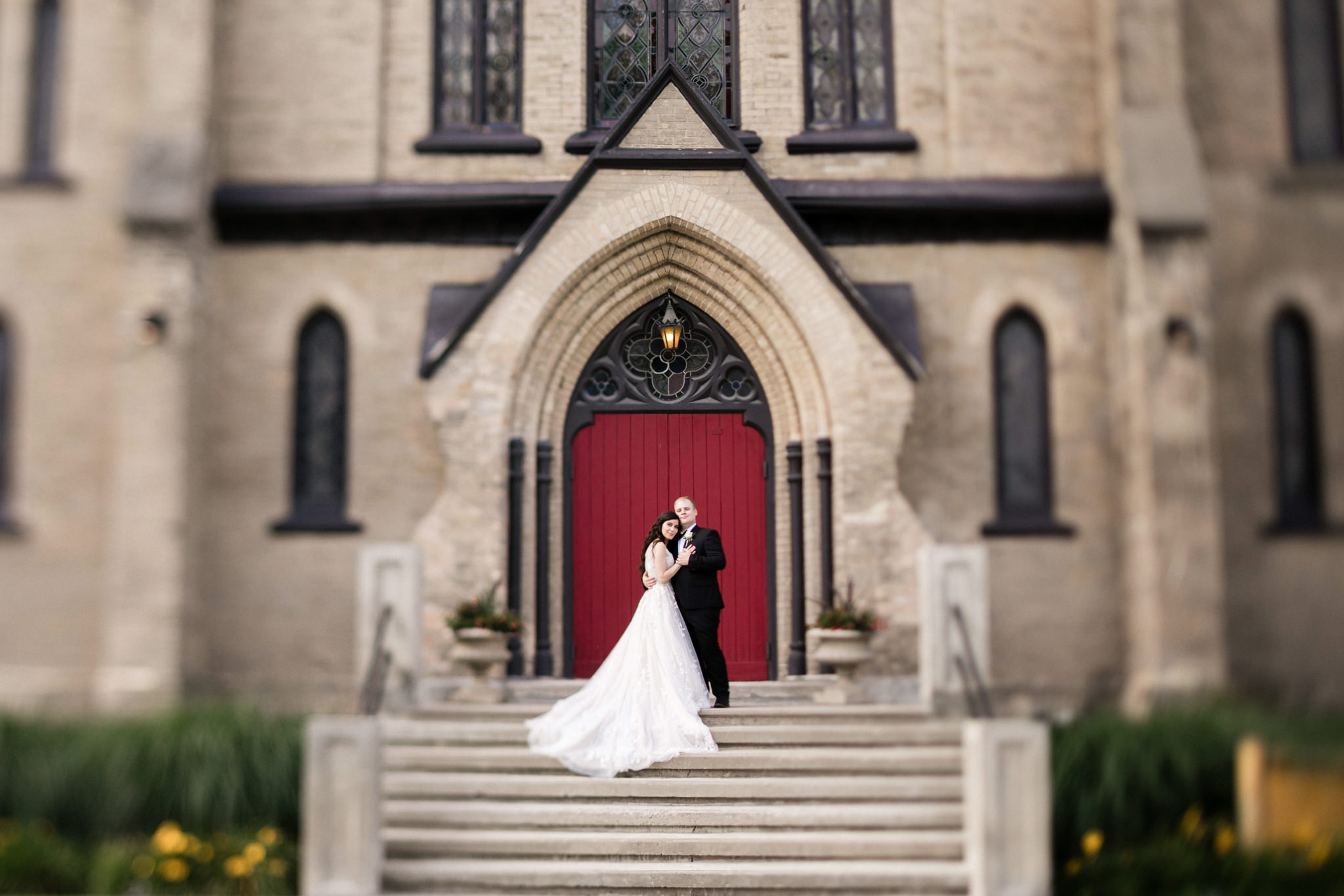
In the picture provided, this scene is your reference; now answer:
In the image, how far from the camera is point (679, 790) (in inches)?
317

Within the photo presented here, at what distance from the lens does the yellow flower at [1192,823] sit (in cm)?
709

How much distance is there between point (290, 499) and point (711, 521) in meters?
4.51

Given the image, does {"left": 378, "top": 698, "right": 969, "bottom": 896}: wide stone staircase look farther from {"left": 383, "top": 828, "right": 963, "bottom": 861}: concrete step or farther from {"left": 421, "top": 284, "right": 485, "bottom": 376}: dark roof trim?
{"left": 421, "top": 284, "right": 485, "bottom": 376}: dark roof trim

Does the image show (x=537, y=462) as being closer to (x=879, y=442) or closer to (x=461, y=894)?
(x=879, y=442)

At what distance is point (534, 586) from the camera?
448 inches

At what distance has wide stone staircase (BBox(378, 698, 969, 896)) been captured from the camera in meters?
7.25

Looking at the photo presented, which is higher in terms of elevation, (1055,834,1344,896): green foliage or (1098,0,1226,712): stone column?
(1098,0,1226,712): stone column

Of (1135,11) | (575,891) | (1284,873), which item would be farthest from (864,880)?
(1135,11)

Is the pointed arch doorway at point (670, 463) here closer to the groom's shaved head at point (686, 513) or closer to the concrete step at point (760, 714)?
the groom's shaved head at point (686, 513)

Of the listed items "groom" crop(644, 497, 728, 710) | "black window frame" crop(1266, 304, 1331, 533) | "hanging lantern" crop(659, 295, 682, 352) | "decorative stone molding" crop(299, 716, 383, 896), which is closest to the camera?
"decorative stone molding" crop(299, 716, 383, 896)

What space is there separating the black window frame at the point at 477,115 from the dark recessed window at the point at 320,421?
233cm

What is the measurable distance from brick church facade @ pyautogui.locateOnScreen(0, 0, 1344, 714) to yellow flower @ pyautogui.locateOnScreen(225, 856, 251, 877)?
4.25m

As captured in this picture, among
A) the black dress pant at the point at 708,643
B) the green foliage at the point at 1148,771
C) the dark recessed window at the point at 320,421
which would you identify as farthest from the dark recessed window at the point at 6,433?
the green foliage at the point at 1148,771

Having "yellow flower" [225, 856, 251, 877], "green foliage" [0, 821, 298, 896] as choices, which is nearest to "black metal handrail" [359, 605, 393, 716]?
"green foliage" [0, 821, 298, 896]
